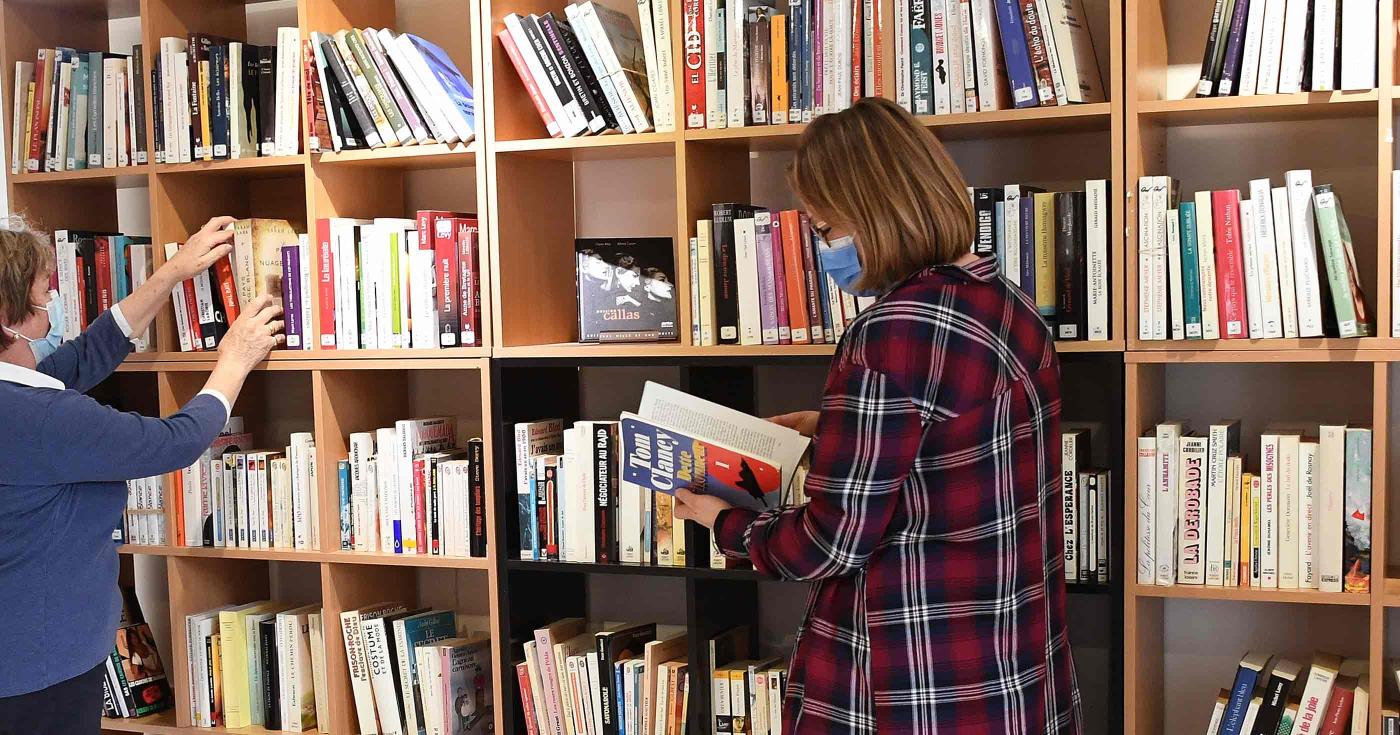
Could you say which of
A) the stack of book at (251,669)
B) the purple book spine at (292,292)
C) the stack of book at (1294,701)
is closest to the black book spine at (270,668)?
the stack of book at (251,669)

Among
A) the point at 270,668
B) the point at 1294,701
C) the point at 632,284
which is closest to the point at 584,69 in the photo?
the point at 632,284

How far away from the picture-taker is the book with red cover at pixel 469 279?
255 cm

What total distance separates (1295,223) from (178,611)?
2.41m

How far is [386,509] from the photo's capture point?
2.67m

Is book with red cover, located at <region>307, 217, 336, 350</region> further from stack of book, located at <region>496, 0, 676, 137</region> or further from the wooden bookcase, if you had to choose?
stack of book, located at <region>496, 0, 676, 137</region>

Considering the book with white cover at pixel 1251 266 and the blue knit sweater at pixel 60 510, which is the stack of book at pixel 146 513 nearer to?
the blue knit sweater at pixel 60 510

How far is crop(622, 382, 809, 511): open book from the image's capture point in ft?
6.29

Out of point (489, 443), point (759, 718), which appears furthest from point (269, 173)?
point (759, 718)

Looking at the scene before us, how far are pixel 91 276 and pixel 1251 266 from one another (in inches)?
94.8

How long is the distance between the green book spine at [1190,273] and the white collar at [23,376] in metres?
1.90

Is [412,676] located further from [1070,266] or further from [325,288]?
[1070,266]

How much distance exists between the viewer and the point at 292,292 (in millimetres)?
2688

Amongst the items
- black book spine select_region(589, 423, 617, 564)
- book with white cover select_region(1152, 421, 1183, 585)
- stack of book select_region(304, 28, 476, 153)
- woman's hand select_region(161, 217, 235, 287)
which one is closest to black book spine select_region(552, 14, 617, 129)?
stack of book select_region(304, 28, 476, 153)

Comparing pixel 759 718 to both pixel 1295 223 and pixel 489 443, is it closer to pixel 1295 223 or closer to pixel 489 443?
pixel 489 443
